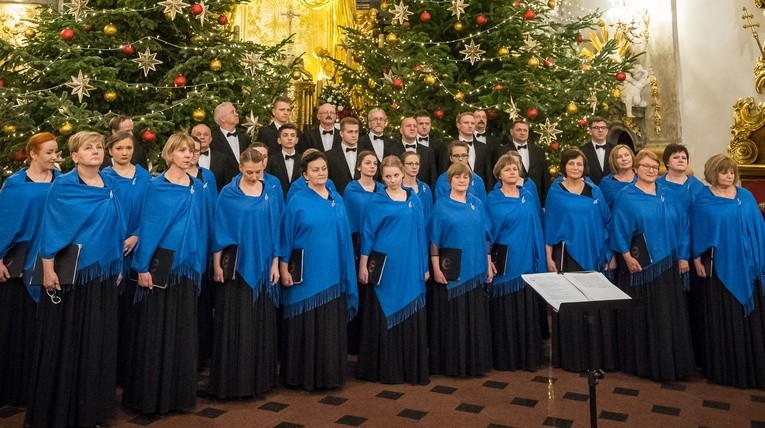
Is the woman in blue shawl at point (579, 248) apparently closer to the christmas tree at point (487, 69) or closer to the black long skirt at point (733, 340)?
the black long skirt at point (733, 340)

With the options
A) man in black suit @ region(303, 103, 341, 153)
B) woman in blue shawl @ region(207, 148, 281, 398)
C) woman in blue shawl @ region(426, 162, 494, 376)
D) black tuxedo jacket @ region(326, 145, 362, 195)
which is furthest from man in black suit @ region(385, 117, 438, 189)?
woman in blue shawl @ region(207, 148, 281, 398)

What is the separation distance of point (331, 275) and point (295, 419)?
1.15 metres

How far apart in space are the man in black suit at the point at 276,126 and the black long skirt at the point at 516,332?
2.92 meters

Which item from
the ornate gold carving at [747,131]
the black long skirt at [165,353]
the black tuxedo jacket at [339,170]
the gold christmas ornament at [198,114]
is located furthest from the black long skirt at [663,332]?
the ornate gold carving at [747,131]

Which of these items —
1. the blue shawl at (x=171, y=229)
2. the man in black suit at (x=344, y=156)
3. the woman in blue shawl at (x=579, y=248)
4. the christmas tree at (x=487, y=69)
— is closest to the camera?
the blue shawl at (x=171, y=229)

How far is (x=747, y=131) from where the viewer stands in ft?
36.2

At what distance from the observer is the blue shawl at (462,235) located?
580cm

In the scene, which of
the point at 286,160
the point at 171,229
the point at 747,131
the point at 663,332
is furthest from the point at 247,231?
the point at 747,131

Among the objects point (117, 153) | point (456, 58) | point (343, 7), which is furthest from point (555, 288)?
point (343, 7)

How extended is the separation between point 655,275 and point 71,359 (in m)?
4.49

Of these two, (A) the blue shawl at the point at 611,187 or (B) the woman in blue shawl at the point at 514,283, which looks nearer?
(B) the woman in blue shawl at the point at 514,283

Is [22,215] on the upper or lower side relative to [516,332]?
upper

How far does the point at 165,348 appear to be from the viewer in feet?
15.5

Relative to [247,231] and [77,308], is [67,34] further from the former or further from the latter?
[77,308]
